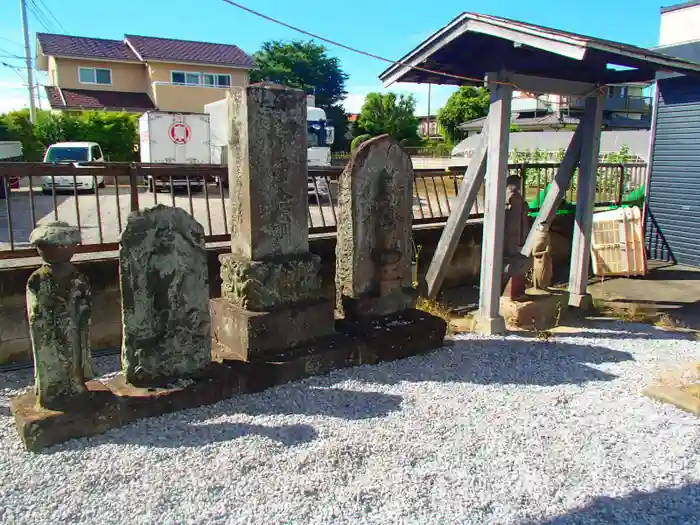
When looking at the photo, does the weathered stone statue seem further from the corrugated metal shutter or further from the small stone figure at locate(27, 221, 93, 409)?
the corrugated metal shutter

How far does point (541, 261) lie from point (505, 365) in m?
2.88

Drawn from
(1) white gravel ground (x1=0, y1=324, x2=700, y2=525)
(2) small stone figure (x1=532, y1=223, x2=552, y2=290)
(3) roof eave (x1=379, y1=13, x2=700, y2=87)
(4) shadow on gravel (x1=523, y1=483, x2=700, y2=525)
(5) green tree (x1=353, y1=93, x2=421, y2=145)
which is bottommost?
(4) shadow on gravel (x1=523, y1=483, x2=700, y2=525)

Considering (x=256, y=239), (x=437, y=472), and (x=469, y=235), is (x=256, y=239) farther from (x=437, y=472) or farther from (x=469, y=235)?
(x=469, y=235)

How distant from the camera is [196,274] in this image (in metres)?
3.83

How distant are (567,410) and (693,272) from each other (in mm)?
6236

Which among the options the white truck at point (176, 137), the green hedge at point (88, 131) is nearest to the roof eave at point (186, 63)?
the green hedge at point (88, 131)

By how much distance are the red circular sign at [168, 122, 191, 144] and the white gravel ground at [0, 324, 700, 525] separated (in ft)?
54.0

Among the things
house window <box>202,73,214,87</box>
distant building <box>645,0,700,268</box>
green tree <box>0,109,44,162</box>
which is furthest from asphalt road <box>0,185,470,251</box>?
house window <box>202,73,214,87</box>

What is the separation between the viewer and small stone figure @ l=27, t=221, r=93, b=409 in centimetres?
316

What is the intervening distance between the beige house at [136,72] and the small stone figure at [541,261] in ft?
87.6

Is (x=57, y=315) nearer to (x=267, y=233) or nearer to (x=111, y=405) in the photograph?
(x=111, y=405)

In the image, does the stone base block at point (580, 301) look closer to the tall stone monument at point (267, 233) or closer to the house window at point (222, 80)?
the tall stone monument at point (267, 233)

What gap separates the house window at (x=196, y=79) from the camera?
30578 millimetres

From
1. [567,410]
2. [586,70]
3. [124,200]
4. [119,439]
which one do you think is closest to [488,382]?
[567,410]
